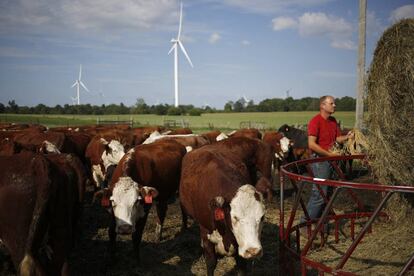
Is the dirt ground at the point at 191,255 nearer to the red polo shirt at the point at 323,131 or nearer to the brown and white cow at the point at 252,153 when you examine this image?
the red polo shirt at the point at 323,131

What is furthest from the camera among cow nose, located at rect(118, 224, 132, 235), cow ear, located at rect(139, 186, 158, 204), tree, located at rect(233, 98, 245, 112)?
tree, located at rect(233, 98, 245, 112)

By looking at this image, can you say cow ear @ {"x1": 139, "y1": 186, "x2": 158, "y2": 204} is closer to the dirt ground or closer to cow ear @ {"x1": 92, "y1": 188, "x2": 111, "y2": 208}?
cow ear @ {"x1": 92, "y1": 188, "x2": 111, "y2": 208}

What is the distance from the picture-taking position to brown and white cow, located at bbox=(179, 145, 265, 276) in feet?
13.2

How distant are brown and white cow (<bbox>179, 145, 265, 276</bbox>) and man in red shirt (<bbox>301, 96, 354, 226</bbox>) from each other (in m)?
1.43

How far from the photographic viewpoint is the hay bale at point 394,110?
5.46 metres

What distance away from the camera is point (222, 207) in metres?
4.14

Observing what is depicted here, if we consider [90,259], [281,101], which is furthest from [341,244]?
[281,101]

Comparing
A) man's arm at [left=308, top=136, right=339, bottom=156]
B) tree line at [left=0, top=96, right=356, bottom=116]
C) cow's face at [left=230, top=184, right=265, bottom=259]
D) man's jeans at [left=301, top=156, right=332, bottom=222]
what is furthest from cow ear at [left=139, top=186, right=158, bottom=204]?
tree line at [left=0, top=96, right=356, bottom=116]

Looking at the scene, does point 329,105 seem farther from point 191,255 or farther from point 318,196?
point 191,255

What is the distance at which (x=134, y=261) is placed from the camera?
604 cm

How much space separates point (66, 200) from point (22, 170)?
567mm

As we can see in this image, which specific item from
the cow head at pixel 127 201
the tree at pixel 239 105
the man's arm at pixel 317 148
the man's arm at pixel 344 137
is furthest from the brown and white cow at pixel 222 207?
the tree at pixel 239 105

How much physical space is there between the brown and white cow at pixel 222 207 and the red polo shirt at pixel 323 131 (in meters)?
1.53

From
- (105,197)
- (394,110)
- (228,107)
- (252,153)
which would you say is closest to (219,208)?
(105,197)
